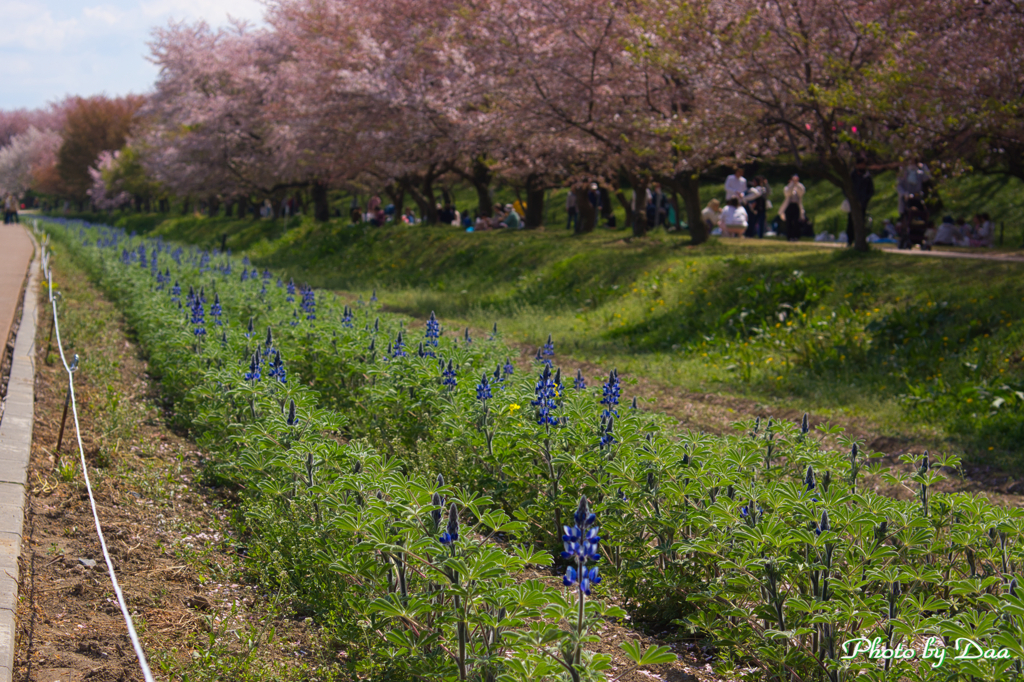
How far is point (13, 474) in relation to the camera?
5309 millimetres

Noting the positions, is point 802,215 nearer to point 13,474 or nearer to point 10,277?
point 10,277

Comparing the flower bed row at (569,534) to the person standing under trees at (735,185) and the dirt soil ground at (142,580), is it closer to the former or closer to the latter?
the dirt soil ground at (142,580)

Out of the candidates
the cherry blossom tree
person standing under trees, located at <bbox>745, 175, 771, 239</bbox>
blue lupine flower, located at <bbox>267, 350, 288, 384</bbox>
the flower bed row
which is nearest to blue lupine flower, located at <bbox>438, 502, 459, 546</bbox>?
the flower bed row

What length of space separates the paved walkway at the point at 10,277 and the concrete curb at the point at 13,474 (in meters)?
0.57

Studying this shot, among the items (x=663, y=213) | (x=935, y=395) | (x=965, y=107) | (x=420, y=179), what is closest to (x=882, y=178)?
(x=663, y=213)

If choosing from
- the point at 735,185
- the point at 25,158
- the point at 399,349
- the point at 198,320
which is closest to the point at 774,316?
the point at 735,185

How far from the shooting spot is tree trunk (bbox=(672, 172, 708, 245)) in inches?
728

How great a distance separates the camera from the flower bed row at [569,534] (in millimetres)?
3119

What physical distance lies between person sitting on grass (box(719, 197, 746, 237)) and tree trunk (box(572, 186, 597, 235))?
4035mm

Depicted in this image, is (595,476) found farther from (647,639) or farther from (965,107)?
(965,107)

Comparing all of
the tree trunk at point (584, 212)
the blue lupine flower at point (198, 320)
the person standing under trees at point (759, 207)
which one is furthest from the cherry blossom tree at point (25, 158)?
the blue lupine flower at point (198, 320)

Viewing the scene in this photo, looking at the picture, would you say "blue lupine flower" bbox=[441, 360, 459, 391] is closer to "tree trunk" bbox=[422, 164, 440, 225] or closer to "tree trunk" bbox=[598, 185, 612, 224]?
"tree trunk" bbox=[422, 164, 440, 225]

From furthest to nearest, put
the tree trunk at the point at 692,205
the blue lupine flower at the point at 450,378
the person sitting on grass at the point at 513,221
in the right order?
the person sitting on grass at the point at 513,221, the tree trunk at the point at 692,205, the blue lupine flower at the point at 450,378

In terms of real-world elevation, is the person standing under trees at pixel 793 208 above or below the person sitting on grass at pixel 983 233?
above
